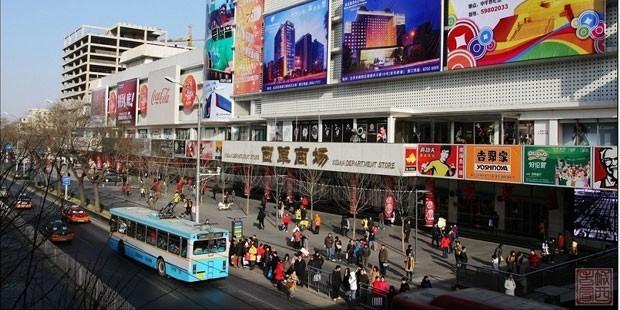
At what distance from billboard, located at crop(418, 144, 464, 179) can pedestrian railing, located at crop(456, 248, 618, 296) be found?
9.93 meters

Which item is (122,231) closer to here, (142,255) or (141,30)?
(142,255)

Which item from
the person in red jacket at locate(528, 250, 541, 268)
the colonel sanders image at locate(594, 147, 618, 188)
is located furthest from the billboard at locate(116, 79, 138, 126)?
the colonel sanders image at locate(594, 147, 618, 188)

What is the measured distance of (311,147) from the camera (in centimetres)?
4238

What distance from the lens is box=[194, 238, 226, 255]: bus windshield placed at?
21712mm

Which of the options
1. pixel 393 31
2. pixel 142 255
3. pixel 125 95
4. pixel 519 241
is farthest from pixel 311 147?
pixel 125 95

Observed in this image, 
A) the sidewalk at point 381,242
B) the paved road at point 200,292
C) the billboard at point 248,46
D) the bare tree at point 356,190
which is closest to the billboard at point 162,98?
the billboard at point 248,46

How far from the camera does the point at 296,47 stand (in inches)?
1826

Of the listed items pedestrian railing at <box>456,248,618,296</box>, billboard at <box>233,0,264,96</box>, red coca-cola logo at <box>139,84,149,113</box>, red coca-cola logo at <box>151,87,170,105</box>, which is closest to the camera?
pedestrian railing at <box>456,248,618,296</box>

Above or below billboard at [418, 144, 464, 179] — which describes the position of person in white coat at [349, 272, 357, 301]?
below

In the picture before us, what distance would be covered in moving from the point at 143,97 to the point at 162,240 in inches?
2442

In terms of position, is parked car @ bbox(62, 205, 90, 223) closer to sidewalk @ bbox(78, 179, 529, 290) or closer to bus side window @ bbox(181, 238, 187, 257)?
sidewalk @ bbox(78, 179, 529, 290)

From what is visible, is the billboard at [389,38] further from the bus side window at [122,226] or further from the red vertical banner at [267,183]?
the bus side window at [122,226]

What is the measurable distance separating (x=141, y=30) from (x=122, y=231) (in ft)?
392

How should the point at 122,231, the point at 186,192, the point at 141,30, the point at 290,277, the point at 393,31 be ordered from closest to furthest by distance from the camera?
the point at 290,277
the point at 122,231
the point at 393,31
the point at 186,192
the point at 141,30
